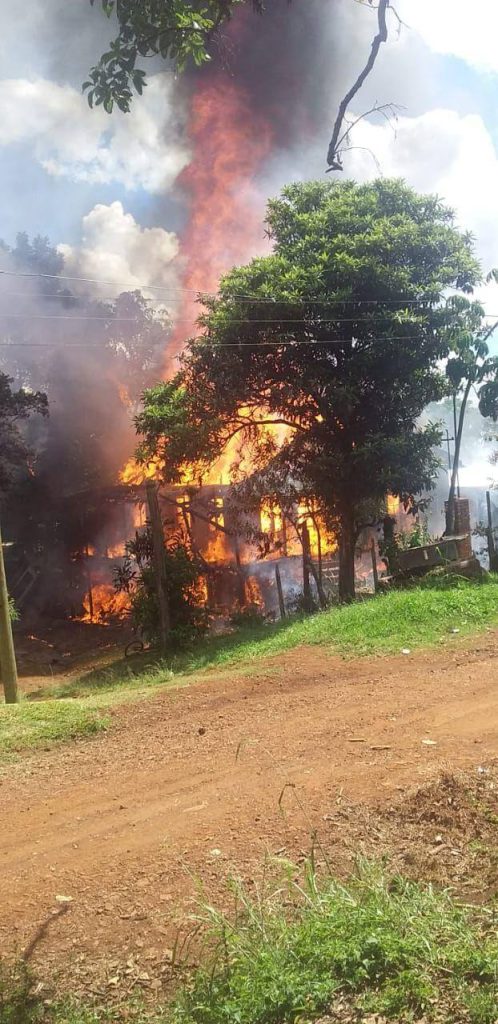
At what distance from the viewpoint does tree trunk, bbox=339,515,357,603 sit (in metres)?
14.9

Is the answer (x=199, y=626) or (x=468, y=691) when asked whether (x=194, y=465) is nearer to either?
(x=199, y=626)

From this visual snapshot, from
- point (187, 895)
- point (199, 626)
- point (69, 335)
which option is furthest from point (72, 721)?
point (69, 335)

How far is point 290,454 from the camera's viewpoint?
48.7 feet

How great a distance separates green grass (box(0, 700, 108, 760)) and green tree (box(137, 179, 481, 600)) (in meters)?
6.88

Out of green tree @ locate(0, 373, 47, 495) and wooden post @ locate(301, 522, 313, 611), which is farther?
green tree @ locate(0, 373, 47, 495)

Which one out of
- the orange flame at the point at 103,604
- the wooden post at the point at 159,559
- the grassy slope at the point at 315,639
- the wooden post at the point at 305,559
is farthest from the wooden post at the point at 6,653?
the orange flame at the point at 103,604

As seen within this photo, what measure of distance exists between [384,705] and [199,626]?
729 centimetres

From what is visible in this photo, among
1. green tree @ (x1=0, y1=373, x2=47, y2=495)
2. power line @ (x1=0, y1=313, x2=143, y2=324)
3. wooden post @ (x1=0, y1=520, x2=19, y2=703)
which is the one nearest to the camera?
wooden post @ (x1=0, y1=520, x2=19, y2=703)

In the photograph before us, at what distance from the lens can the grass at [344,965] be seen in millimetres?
2684

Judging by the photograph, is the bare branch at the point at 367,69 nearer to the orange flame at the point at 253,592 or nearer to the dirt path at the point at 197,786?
the dirt path at the point at 197,786

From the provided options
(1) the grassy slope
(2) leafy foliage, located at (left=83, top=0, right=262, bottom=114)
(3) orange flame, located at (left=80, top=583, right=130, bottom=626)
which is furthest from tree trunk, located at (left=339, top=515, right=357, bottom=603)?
(2) leafy foliage, located at (left=83, top=0, right=262, bottom=114)

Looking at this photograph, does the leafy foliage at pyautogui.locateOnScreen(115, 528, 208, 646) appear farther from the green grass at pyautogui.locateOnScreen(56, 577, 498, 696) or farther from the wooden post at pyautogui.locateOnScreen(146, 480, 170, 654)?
the green grass at pyautogui.locateOnScreen(56, 577, 498, 696)

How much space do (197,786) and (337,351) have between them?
36.2 feet

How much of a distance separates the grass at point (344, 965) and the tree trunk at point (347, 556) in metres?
11.5
